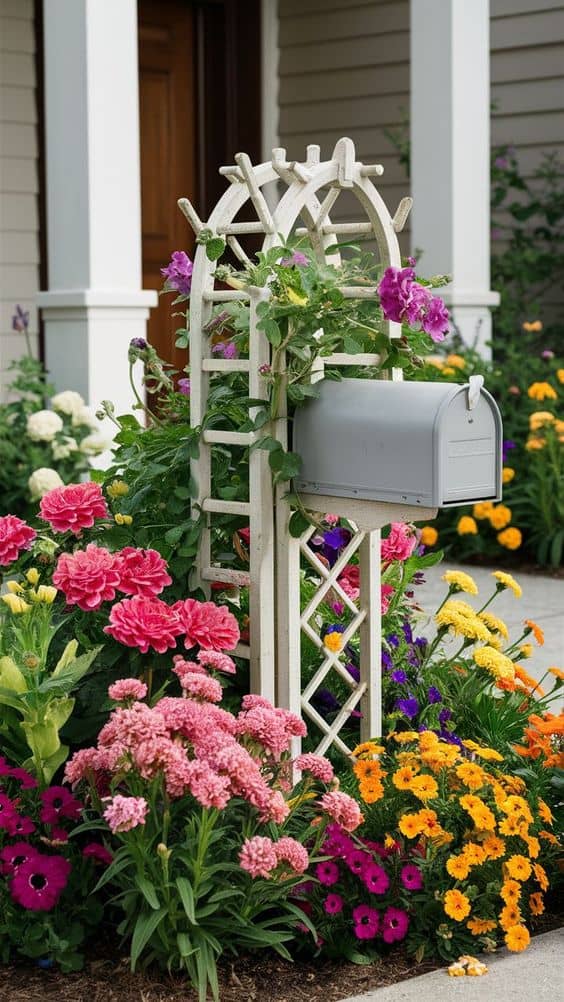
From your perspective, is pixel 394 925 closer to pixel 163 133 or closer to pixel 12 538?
pixel 12 538

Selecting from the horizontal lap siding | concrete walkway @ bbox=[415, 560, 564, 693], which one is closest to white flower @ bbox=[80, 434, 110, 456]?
concrete walkway @ bbox=[415, 560, 564, 693]

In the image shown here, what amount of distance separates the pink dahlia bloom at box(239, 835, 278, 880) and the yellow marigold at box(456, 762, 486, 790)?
18.9 inches

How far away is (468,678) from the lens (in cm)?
338

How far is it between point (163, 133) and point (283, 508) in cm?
570

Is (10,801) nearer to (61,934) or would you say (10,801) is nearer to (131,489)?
(61,934)

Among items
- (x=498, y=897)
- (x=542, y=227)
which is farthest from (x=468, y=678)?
→ (x=542, y=227)

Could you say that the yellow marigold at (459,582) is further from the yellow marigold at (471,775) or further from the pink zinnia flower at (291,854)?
the pink zinnia flower at (291,854)

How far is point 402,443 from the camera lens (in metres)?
2.79

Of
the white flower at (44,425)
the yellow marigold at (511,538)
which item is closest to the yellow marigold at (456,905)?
the white flower at (44,425)

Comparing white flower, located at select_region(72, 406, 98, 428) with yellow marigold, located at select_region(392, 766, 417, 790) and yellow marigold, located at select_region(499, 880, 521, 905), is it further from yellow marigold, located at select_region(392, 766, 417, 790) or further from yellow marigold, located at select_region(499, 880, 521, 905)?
yellow marigold, located at select_region(499, 880, 521, 905)

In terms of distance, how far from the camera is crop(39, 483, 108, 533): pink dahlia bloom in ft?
9.95

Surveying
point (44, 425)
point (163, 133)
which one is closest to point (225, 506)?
point (44, 425)

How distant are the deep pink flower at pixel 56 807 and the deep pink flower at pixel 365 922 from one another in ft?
1.72

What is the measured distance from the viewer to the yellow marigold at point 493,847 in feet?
8.83
